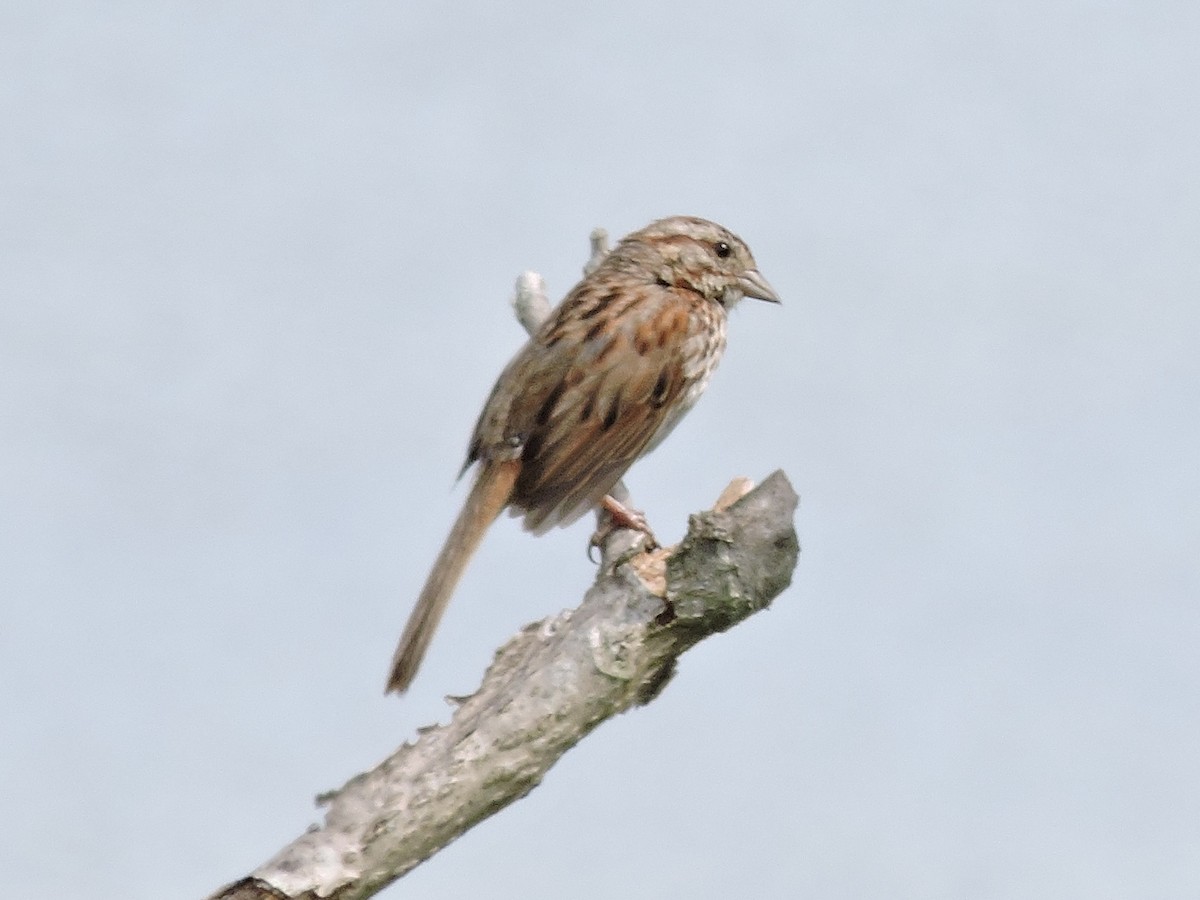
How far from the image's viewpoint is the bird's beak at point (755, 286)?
7.73 meters

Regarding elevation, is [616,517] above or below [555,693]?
above

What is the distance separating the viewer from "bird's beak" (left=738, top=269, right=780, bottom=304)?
304 inches

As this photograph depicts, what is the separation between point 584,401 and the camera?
22.1 ft

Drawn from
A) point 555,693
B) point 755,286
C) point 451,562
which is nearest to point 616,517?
point 451,562

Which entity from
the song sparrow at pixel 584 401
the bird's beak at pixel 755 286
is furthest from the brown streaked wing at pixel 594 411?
the bird's beak at pixel 755 286

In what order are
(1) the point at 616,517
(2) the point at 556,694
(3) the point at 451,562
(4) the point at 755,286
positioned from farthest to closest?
(4) the point at 755,286 → (1) the point at 616,517 → (3) the point at 451,562 → (2) the point at 556,694

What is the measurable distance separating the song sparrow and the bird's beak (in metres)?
0.20

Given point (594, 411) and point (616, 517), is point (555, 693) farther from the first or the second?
point (594, 411)

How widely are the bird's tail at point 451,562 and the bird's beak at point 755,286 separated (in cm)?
170

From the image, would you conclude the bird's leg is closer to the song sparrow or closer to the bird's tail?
the song sparrow

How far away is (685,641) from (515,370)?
2137 mm

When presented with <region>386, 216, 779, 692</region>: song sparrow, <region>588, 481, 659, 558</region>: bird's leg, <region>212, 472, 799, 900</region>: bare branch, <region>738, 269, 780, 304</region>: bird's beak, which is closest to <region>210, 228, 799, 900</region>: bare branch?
<region>212, 472, 799, 900</region>: bare branch

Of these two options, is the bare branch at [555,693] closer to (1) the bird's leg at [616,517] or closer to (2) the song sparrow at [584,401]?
(2) the song sparrow at [584,401]

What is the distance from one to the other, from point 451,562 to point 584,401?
0.99m
